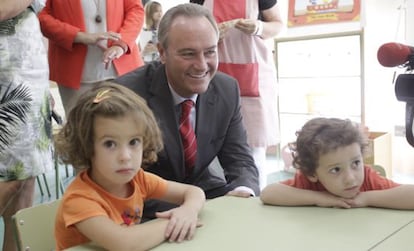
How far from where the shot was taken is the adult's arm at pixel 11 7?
5.17ft

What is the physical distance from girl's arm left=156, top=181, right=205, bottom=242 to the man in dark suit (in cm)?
24

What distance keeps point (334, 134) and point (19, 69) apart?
1075mm

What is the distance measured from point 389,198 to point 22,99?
1.22 m

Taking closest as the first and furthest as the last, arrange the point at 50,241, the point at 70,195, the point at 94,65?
the point at 70,195, the point at 50,241, the point at 94,65

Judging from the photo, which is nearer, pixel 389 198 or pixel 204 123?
pixel 389 198

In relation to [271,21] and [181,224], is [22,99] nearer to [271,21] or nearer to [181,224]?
[181,224]

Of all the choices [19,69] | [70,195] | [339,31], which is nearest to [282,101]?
[339,31]

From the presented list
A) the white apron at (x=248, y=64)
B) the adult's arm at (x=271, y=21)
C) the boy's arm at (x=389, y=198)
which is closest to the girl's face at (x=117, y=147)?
the boy's arm at (x=389, y=198)

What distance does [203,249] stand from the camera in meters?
1.04

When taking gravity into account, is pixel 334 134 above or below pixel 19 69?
below

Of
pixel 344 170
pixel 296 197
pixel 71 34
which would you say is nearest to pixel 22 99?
pixel 71 34

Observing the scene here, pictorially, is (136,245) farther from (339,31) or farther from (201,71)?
(339,31)

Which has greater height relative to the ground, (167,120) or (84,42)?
(84,42)

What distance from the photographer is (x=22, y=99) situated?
168 centimetres
